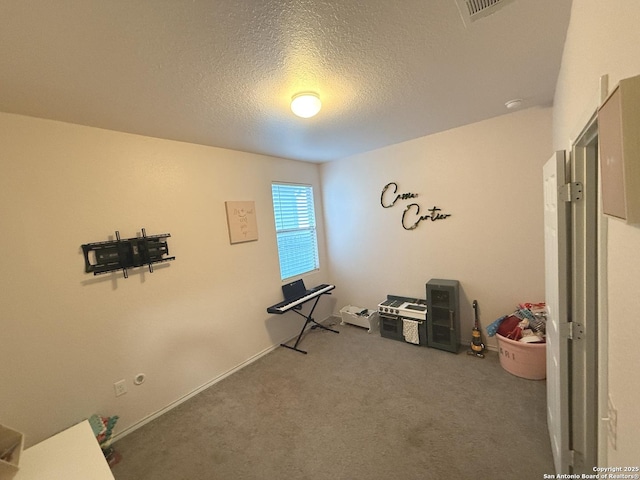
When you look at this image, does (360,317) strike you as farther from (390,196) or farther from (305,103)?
(305,103)

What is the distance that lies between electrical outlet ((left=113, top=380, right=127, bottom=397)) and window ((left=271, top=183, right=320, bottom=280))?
188 centimetres

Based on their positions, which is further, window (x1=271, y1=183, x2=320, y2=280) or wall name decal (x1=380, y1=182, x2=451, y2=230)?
window (x1=271, y1=183, x2=320, y2=280)

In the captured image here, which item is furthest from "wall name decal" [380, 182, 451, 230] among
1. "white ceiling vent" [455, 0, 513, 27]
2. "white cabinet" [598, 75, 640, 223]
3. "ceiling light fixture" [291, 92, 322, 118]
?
"white cabinet" [598, 75, 640, 223]

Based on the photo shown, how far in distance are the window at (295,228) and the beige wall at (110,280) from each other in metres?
0.50

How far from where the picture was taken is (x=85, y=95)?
1.56m

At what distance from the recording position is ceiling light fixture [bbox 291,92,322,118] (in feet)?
5.63

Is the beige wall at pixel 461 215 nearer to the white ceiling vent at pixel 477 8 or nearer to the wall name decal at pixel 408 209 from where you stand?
the wall name decal at pixel 408 209

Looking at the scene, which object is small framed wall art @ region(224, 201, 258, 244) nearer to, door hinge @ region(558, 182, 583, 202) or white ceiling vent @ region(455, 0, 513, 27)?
white ceiling vent @ region(455, 0, 513, 27)

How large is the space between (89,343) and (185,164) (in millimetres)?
1710

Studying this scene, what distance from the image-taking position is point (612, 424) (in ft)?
2.59

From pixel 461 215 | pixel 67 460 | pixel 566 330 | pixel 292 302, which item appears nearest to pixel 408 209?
pixel 461 215

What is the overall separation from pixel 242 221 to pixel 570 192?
2.74 metres

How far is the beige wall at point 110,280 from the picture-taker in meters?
1.72

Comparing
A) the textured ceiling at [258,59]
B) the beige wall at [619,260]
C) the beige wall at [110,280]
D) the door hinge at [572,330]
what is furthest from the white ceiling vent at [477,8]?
the beige wall at [110,280]
